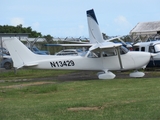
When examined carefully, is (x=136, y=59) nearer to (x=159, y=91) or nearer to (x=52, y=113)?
(x=159, y=91)

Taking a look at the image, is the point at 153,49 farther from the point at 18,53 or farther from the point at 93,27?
the point at 18,53

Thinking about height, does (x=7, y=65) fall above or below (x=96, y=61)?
below

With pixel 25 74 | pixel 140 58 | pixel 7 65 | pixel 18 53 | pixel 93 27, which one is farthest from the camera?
pixel 7 65

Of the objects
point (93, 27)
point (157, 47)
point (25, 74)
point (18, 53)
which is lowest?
point (25, 74)

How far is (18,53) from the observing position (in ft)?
66.5

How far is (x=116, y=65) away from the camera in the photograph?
2066cm

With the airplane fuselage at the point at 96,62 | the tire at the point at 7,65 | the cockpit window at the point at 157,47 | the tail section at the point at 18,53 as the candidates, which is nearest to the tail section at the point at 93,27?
the cockpit window at the point at 157,47

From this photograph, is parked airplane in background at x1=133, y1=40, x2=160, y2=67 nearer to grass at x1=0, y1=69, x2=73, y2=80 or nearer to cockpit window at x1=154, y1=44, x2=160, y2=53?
cockpit window at x1=154, y1=44, x2=160, y2=53

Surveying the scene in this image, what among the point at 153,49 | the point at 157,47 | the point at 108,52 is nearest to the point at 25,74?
the point at 108,52

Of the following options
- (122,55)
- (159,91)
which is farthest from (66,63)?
(159,91)

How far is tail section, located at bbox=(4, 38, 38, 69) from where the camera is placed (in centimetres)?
2014

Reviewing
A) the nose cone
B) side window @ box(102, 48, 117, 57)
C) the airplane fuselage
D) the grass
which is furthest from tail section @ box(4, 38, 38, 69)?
the nose cone

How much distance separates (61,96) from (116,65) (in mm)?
7911

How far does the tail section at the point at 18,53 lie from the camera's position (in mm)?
20141
